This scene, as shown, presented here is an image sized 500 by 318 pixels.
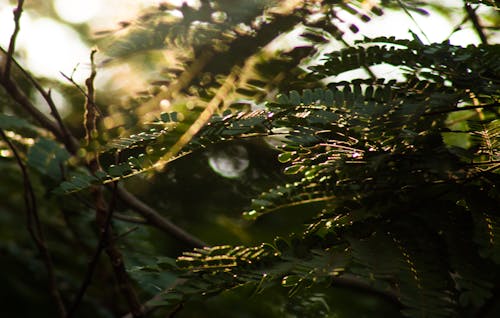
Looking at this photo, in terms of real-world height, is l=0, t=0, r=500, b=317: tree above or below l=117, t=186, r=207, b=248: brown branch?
below

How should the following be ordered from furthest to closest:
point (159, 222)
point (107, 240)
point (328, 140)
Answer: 1. point (159, 222)
2. point (107, 240)
3. point (328, 140)

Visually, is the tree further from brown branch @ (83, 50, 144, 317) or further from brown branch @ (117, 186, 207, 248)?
brown branch @ (117, 186, 207, 248)

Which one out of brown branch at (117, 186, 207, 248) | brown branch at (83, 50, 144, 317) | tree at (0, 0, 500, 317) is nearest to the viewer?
tree at (0, 0, 500, 317)

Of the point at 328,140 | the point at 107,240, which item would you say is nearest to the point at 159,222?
the point at 107,240

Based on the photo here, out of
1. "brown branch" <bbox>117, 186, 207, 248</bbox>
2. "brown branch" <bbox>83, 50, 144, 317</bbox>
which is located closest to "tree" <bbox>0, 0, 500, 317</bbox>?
"brown branch" <bbox>83, 50, 144, 317</bbox>

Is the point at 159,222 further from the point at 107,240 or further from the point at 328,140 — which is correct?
the point at 328,140

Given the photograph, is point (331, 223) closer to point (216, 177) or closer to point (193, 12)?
point (193, 12)

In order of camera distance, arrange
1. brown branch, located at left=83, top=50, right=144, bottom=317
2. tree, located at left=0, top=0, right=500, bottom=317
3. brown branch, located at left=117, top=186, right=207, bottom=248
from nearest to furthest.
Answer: tree, located at left=0, top=0, right=500, bottom=317, brown branch, located at left=83, top=50, right=144, bottom=317, brown branch, located at left=117, top=186, right=207, bottom=248

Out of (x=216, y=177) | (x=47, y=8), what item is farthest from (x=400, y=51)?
(x=47, y=8)

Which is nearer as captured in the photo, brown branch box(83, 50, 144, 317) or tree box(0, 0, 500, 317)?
tree box(0, 0, 500, 317)

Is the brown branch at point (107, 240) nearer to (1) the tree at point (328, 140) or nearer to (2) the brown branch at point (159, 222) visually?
(1) the tree at point (328, 140)

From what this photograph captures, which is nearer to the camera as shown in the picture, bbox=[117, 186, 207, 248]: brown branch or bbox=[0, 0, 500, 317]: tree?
bbox=[0, 0, 500, 317]: tree

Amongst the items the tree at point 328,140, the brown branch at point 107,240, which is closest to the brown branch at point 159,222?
the brown branch at point 107,240

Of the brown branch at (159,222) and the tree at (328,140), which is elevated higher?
the brown branch at (159,222)
